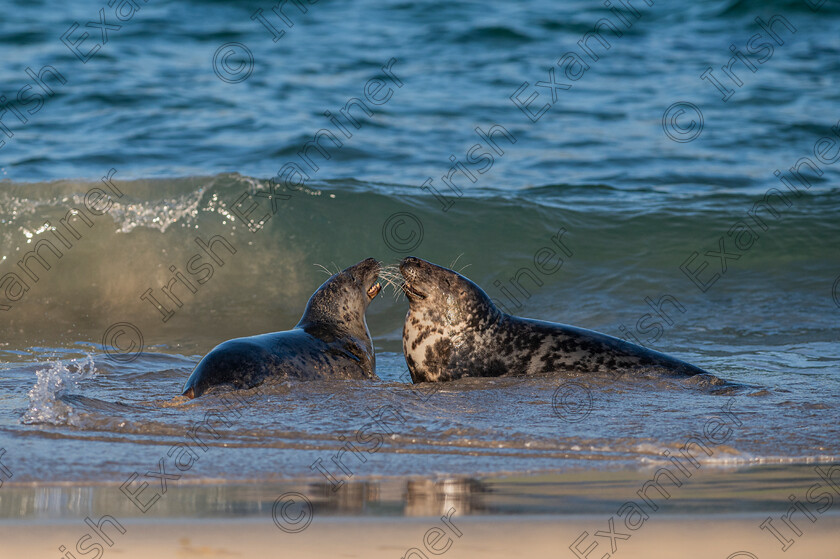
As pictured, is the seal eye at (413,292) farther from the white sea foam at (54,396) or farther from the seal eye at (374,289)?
the white sea foam at (54,396)

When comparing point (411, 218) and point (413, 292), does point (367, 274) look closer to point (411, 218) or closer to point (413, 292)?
point (413, 292)

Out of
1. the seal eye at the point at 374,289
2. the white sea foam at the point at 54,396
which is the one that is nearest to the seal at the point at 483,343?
the seal eye at the point at 374,289

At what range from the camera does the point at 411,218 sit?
11.6m

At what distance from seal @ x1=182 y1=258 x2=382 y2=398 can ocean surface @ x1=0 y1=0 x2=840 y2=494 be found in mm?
183

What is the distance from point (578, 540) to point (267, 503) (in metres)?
1.06

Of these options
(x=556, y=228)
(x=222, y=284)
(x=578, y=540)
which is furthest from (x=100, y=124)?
(x=578, y=540)

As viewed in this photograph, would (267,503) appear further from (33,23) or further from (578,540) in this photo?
(33,23)

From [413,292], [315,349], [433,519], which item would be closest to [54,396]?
[315,349]

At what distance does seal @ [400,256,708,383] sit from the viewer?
623 centimetres

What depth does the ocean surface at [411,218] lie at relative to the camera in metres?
4.68

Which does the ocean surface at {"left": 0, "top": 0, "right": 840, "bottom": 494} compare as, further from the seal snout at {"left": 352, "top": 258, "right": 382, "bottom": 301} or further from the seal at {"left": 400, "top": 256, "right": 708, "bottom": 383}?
the seal snout at {"left": 352, "top": 258, "right": 382, "bottom": 301}

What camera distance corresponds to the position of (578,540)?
10.2 feet

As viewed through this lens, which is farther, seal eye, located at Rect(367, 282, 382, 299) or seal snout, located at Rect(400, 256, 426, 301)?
seal eye, located at Rect(367, 282, 382, 299)

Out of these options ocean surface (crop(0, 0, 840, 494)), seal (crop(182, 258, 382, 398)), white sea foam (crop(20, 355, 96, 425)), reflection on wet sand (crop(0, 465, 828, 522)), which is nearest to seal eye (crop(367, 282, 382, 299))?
seal (crop(182, 258, 382, 398))
